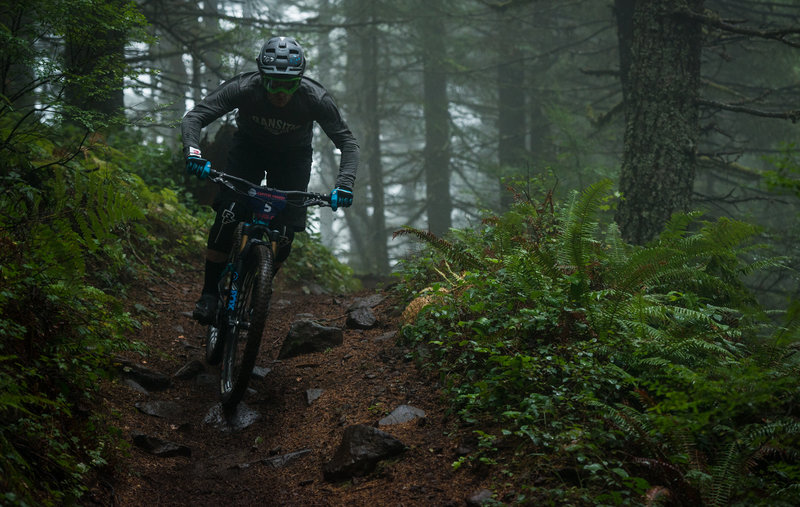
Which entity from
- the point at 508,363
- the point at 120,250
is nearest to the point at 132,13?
the point at 120,250

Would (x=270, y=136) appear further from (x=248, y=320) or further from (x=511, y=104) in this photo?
(x=511, y=104)

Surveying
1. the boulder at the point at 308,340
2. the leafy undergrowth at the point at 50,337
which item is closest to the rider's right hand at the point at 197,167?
the leafy undergrowth at the point at 50,337

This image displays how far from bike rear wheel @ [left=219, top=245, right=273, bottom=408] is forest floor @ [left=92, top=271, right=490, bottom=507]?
0.27 metres

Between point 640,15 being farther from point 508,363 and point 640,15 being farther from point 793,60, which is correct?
point 793,60

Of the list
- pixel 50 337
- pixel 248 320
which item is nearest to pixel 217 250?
pixel 248 320

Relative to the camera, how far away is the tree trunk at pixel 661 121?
7867 mm

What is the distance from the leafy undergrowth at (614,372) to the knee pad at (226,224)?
1507 millimetres

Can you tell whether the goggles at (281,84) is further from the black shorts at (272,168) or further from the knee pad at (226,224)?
the knee pad at (226,224)

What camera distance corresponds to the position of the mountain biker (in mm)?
4836

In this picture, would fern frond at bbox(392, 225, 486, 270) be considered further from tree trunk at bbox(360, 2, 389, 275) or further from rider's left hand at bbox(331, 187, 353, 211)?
tree trunk at bbox(360, 2, 389, 275)

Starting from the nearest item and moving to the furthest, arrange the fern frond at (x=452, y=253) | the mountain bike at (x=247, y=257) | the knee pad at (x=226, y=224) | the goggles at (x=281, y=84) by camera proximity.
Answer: the mountain bike at (x=247, y=257)
the goggles at (x=281, y=84)
the knee pad at (x=226, y=224)
the fern frond at (x=452, y=253)

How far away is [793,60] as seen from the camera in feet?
50.0

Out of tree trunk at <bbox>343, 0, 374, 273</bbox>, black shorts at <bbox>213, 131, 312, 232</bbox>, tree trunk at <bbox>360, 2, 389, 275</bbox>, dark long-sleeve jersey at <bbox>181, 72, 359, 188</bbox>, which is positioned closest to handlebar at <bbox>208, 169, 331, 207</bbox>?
black shorts at <bbox>213, 131, 312, 232</bbox>

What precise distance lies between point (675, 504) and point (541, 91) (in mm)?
17485
